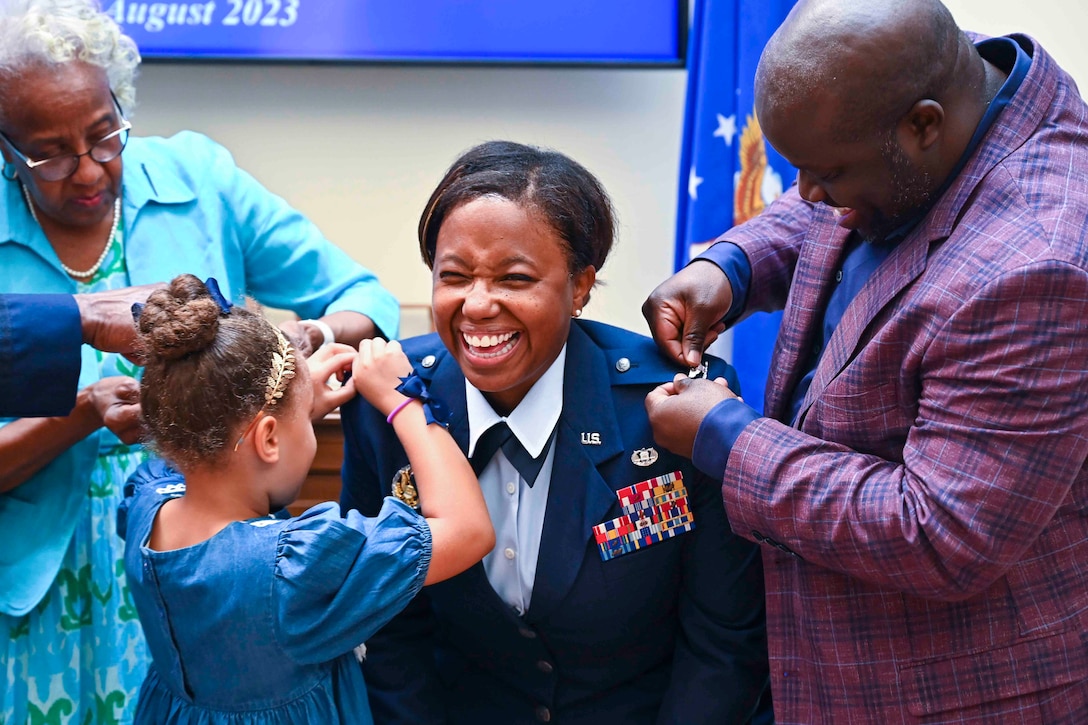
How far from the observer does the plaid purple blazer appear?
1.23m

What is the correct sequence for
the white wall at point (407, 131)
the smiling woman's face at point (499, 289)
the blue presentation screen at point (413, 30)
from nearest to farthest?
the smiling woman's face at point (499, 289), the blue presentation screen at point (413, 30), the white wall at point (407, 131)

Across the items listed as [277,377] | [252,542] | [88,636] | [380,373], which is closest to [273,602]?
[252,542]

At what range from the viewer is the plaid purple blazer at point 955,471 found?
1.23 metres

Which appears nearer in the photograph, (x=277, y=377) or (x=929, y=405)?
(x=929, y=405)

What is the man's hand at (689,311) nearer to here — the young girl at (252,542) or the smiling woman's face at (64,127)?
the young girl at (252,542)

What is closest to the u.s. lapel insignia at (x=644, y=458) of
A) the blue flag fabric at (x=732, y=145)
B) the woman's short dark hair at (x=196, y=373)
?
the woman's short dark hair at (x=196, y=373)

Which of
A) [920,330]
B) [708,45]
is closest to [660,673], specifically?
[920,330]

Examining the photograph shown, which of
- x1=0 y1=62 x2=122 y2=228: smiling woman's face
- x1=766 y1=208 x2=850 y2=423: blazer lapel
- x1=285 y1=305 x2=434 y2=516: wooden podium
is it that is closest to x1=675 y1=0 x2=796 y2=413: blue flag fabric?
x1=285 y1=305 x2=434 y2=516: wooden podium

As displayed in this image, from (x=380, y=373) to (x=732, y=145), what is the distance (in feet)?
5.98

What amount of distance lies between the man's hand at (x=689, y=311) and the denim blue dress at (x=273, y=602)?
51 cm

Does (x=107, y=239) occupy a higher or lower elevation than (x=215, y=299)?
lower

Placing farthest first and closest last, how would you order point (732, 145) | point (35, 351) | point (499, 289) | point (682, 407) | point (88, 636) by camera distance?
point (732, 145)
point (88, 636)
point (35, 351)
point (499, 289)
point (682, 407)

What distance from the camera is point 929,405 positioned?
1.29m

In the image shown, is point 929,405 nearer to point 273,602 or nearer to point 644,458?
point 644,458
